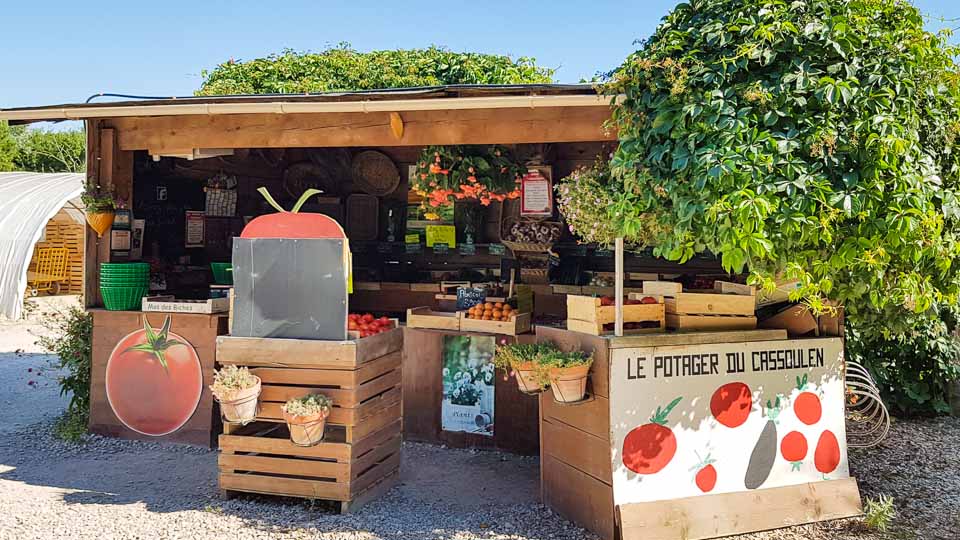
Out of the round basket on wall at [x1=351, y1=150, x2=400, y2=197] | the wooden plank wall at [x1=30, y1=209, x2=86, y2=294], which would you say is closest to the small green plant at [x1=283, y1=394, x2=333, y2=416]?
the round basket on wall at [x1=351, y1=150, x2=400, y2=197]

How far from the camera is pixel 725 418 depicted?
4.59 meters

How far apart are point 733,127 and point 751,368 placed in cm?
161

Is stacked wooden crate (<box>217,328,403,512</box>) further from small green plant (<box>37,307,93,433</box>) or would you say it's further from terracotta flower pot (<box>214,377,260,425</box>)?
small green plant (<box>37,307,93,433</box>)

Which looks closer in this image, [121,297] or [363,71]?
[121,297]

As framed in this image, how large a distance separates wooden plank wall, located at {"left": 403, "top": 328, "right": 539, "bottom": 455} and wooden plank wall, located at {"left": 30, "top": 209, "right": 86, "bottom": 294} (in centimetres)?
1467

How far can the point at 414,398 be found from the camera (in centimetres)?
661

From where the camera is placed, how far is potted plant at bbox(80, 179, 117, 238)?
655 centimetres

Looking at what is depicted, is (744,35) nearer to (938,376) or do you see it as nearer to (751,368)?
(751,368)

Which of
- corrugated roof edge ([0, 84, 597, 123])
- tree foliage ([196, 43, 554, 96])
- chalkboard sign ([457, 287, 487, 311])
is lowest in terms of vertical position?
chalkboard sign ([457, 287, 487, 311])

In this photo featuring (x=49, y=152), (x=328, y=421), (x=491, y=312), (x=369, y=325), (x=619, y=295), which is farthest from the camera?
(x=49, y=152)

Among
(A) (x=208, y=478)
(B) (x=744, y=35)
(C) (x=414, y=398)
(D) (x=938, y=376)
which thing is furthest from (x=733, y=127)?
(D) (x=938, y=376)

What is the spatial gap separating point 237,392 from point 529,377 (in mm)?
1697

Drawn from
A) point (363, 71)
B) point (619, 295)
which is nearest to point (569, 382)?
point (619, 295)

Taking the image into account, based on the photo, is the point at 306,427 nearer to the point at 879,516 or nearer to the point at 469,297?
the point at 469,297
